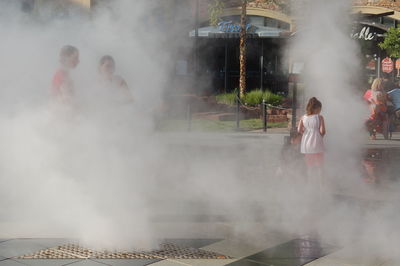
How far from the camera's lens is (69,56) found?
225 inches

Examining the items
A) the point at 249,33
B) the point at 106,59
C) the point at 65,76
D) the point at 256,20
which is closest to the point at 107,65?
the point at 106,59

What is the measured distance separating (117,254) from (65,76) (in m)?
1.86

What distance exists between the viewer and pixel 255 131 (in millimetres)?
16406

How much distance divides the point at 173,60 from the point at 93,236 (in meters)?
2.58

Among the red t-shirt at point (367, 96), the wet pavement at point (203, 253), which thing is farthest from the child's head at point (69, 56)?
the red t-shirt at point (367, 96)

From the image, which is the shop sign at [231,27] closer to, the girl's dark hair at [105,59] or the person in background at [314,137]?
the person in background at [314,137]

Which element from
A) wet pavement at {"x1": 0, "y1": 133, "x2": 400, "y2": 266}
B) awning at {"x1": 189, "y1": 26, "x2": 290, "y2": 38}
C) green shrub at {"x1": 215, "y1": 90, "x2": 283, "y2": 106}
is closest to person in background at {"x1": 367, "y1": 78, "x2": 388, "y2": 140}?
green shrub at {"x1": 215, "y1": 90, "x2": 283, "y2": 106}

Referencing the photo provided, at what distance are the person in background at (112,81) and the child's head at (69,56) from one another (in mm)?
239

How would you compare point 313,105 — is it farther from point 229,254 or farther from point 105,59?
point 229,254

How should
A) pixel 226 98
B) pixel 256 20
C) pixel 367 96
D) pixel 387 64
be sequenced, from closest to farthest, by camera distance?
pixel 367 96
pixel 226 98
pixel 387 64
pixel 256 20

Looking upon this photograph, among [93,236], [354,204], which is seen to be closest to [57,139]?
[93,236]

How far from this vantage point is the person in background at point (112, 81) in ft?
18.9

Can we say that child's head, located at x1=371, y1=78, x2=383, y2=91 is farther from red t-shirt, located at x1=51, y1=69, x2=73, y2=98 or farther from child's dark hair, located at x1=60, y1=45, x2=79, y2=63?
child's dark hair, located at x1=60, y1=45, x2=79, y2=63

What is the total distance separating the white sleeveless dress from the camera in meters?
7.63
